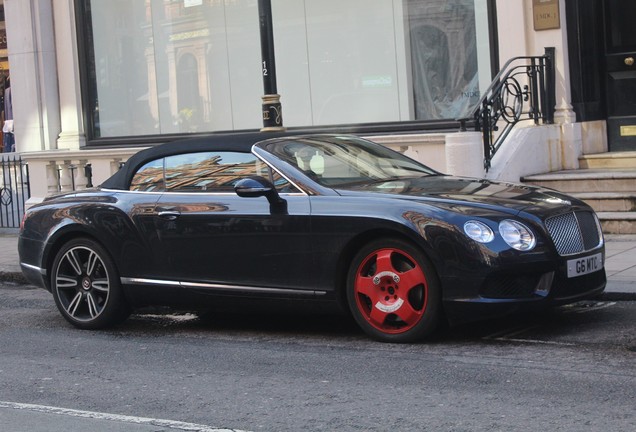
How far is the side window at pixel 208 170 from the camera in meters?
8.59

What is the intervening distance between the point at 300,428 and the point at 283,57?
1139 centimetres

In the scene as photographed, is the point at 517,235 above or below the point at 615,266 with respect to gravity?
above

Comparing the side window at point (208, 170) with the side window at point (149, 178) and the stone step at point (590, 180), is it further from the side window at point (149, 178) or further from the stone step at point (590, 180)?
the stone step at point (590, 180)

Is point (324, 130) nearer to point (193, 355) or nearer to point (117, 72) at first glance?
point (117, 72)

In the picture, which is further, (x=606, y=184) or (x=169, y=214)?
(x=606, y=184)

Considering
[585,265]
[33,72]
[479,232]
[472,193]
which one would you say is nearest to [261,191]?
[472,193]

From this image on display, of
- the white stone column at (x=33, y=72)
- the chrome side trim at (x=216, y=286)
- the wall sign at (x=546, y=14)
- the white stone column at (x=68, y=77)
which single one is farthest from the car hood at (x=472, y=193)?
the white stone column at (x=33, y=72)

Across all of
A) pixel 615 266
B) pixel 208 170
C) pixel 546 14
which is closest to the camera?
pixel 208 170

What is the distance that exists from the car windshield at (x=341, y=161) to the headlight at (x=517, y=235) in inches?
51.1

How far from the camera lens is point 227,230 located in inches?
330

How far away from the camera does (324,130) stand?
52.9 feet

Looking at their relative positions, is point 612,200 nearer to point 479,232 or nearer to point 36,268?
point 479,232

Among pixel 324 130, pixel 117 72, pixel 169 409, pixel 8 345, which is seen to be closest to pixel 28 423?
pixel 169 409

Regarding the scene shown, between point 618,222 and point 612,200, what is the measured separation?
35cm
